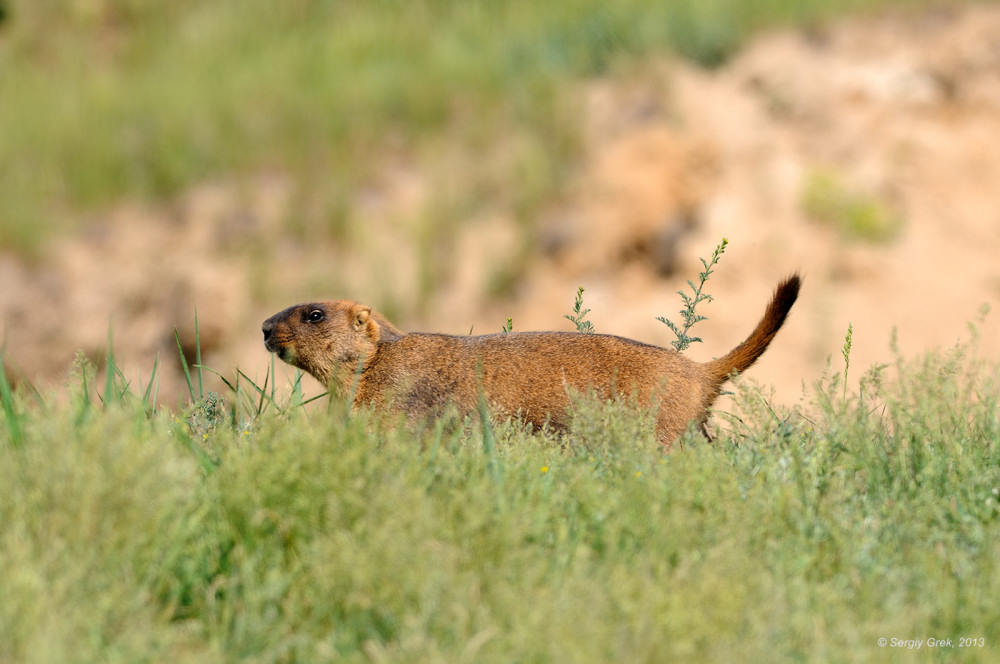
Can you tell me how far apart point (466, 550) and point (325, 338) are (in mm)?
2823

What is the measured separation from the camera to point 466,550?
2.62 m

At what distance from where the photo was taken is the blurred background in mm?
10352

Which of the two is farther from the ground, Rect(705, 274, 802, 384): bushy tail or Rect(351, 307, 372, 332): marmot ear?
Rect(351, 307, 372, 332): marmot ear

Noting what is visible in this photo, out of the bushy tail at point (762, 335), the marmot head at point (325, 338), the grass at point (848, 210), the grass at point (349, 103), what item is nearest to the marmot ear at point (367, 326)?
the marmot head at point (325, 338)

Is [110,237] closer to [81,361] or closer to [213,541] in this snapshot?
[81,361]

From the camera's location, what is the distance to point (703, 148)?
36.6 ft

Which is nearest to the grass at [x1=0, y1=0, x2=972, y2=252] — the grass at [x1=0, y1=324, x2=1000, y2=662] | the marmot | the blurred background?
the blurred background

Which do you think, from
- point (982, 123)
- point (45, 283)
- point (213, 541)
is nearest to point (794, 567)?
point (213, 541)

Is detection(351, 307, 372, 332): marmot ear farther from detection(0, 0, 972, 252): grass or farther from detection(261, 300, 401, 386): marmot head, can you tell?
detection(0, 0, 972, 252): grass

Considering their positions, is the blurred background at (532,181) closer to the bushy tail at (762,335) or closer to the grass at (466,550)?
the bushy tail at (762,335)

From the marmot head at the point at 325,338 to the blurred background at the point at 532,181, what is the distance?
→ 4877mm

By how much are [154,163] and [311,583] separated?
11.2 meters

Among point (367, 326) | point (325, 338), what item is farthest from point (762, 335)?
point (325, 338)

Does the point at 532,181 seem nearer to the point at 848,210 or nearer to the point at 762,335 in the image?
the point at 848,210
